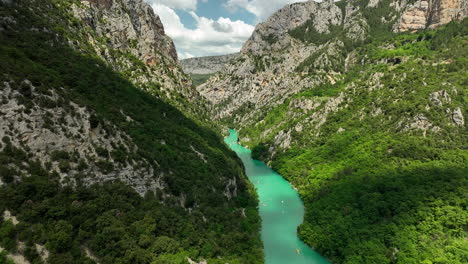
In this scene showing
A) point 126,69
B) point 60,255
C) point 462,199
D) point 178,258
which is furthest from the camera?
point 126,69

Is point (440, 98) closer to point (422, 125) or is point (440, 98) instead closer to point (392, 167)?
point (422, 125)

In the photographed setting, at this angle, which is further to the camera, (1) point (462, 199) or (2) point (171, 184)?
(1) point (462, 199)

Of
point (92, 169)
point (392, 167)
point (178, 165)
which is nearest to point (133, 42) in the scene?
point (178, 165)

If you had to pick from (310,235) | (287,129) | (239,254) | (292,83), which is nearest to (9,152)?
(239,254)

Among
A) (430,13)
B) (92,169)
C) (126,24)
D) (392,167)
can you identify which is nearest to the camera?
(92,169)

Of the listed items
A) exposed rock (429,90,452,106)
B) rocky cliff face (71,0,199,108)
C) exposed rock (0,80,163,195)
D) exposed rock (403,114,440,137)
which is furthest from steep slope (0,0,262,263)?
exposed rock (429,90,452,106)

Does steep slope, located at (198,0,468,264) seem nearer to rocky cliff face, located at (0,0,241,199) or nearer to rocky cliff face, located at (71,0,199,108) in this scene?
rocky cliff face, located at (0,0,241,199)

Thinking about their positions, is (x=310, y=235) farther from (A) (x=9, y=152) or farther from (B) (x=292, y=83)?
(B) (x=292, y=83)

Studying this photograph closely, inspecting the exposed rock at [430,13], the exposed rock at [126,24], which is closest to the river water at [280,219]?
the exposed rock at [126,24]
